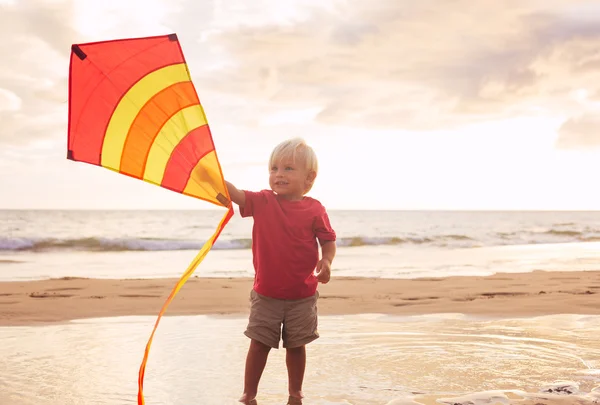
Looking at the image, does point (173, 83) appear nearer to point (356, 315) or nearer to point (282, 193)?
point (282, 193)

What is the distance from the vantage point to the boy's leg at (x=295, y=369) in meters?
3.58

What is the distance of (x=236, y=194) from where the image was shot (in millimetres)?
3471

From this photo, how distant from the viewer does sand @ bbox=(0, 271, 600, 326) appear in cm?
675

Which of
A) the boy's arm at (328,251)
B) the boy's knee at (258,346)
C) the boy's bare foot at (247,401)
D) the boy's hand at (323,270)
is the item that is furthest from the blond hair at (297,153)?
the boy's bare foot at (247,401)

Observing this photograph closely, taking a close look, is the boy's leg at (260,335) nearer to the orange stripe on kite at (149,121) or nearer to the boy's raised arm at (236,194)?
the boy's raised arm at (236,194)

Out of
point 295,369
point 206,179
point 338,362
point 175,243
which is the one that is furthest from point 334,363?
point 175,243

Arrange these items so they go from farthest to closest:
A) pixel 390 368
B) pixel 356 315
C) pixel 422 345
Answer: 1. pixel 356 315
2. pixel 422 345
3. pixel 390 368

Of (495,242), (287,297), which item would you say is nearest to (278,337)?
(287,297)

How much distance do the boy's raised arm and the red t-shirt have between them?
0.08ft

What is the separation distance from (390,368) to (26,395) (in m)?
2.21

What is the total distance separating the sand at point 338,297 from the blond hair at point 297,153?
11.0 ft

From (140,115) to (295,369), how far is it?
1647 millimetres

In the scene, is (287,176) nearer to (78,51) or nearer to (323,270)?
(323,270)

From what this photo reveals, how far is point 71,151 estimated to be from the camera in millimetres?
2896
